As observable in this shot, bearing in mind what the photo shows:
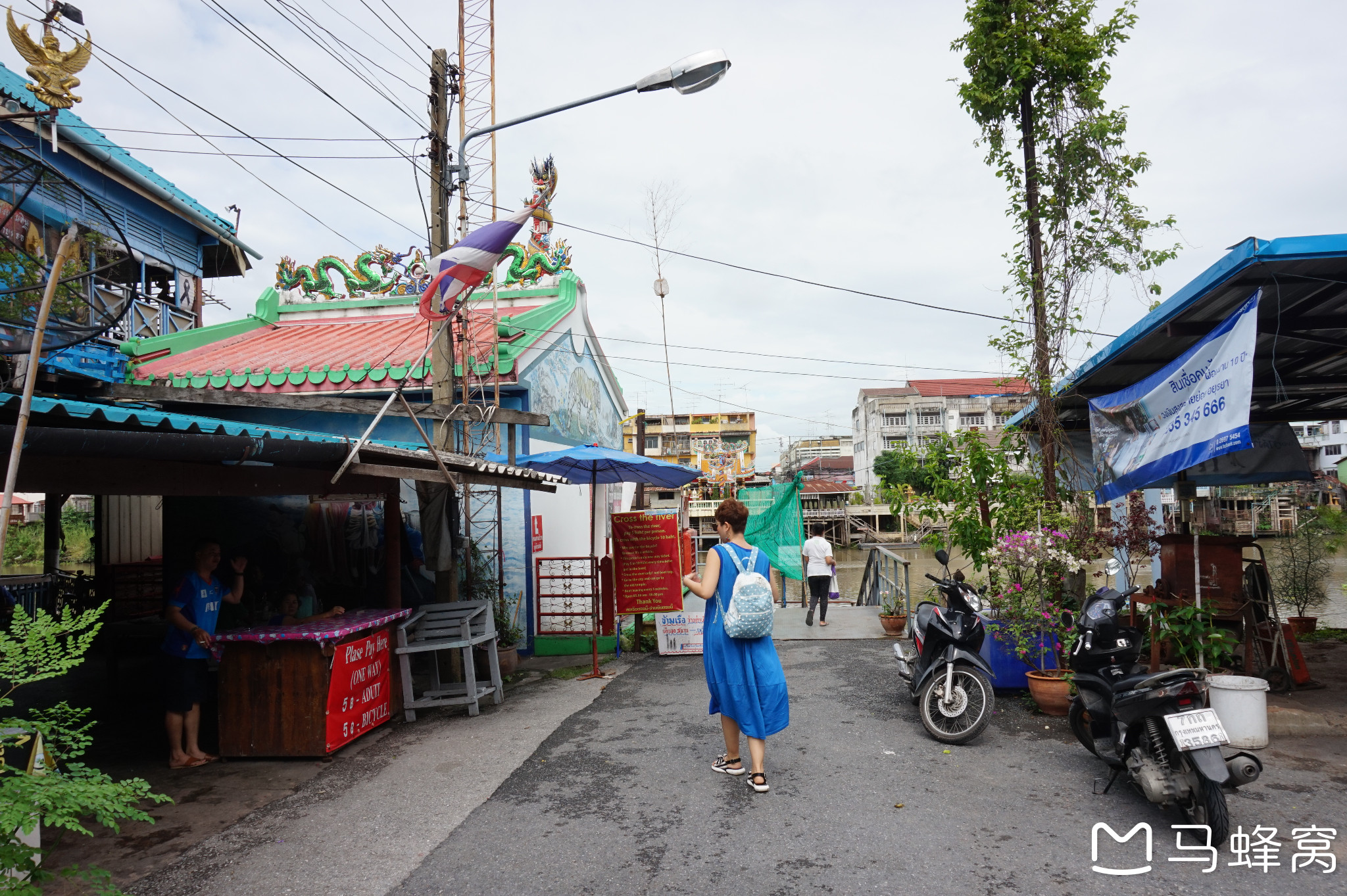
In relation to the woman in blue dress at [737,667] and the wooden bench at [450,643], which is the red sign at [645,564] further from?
the woman in blue dress at [737,667]

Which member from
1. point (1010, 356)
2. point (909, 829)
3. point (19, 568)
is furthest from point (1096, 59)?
point (19, 568)

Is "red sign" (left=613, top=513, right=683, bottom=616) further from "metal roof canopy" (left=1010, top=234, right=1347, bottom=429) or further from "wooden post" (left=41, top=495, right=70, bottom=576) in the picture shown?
"wooden post" (left=41, top=495, right=70, bottom=576)

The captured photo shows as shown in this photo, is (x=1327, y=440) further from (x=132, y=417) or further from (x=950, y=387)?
(x=132, y=417)

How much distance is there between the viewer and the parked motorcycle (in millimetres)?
3902

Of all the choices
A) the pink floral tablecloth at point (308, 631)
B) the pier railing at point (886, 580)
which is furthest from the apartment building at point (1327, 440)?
the pink floral tablecloth at point (308, 631)

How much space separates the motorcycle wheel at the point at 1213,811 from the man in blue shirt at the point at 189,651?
20.0 ft

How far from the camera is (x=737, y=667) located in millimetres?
4840

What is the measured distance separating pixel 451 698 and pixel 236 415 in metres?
6.02

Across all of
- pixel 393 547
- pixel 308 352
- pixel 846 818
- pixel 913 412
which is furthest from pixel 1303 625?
pixel 913 412

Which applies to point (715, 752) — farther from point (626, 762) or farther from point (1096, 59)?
point (1096, 59)

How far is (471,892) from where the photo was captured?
363cm

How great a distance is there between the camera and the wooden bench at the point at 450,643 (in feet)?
22.3

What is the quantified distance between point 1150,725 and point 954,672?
169cm

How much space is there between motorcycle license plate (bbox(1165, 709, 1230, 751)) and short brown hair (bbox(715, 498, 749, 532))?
2.48 meters
